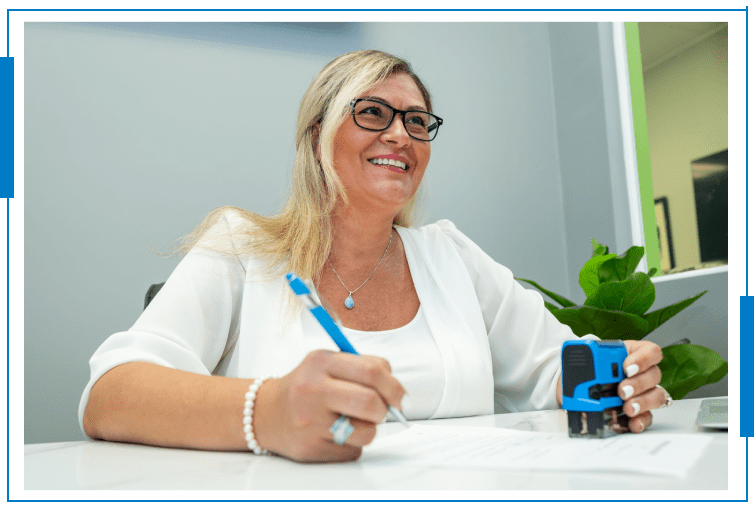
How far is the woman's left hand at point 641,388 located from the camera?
2.54 ft

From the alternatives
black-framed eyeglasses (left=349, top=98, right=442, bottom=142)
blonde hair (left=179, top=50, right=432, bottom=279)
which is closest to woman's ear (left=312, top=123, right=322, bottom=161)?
blonde hair (left=179, top=50, right=432, bottom=279)

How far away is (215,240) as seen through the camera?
3.98 feet

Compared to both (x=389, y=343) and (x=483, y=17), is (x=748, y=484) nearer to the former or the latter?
(x=483, y=17)

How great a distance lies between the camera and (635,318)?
1.71m

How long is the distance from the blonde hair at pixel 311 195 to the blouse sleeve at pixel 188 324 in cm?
6

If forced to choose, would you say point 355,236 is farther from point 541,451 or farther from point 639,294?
point 639,294

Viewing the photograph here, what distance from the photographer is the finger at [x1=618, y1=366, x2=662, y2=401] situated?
768 millimetres

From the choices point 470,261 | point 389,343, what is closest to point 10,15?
point 389,343

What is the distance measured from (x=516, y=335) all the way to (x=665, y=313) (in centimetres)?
70

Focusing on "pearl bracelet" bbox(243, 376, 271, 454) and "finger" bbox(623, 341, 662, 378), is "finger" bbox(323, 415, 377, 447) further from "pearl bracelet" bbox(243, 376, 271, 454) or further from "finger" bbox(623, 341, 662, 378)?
"finger" bbox(623, 341, 662, 378)

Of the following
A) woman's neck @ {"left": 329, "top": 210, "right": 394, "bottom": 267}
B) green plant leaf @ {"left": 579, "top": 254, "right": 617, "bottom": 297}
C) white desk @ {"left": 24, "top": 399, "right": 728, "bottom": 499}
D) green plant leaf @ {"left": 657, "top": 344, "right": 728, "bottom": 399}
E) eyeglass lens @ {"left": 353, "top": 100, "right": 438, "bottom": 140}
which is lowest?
green plant leaf @ {"left": 657, "top": 344, "right": 728, "bottom": 399}

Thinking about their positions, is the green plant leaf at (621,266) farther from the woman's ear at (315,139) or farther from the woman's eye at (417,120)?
the woman's ear at (315,139)

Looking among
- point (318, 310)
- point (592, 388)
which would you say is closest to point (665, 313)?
point (592, 388)

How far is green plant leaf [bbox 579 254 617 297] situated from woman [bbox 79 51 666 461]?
0.54m
